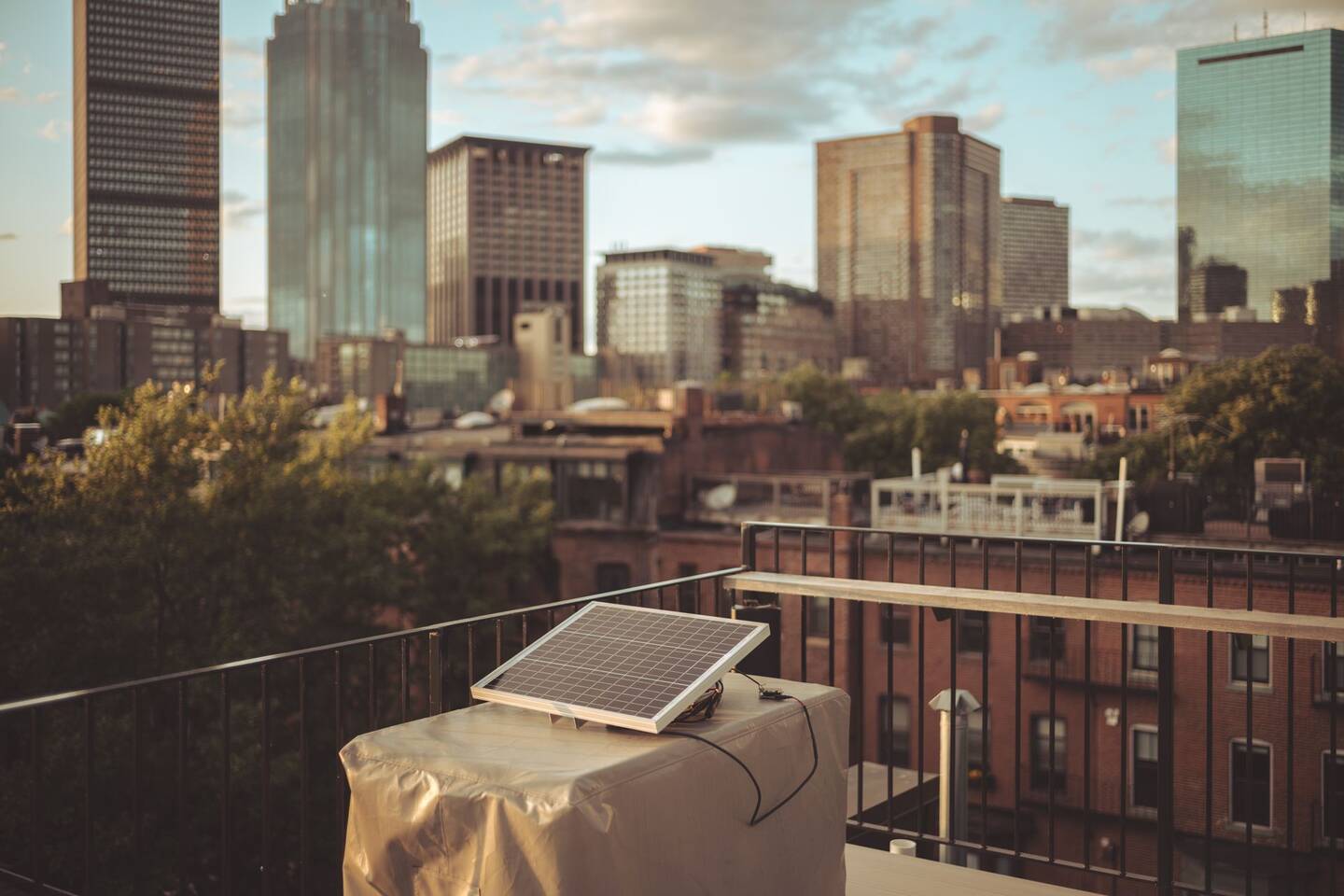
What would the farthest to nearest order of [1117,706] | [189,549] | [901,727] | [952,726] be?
1. [901,727]
2. [1117,706]
3. [189,549]
4. [952,726]

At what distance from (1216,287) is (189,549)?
36.9 metres

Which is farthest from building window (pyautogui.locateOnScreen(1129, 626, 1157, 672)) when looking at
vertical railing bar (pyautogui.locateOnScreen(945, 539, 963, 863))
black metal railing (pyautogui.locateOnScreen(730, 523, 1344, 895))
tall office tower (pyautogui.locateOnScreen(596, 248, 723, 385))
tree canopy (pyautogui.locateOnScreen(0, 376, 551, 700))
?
tall office tower (pyautogui.locateOnScreen(596, 248, 723, 385))

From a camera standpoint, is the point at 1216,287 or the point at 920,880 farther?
the point at 1216,287

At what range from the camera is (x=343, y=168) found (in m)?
186

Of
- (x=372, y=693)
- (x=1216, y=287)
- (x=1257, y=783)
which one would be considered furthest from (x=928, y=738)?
(x=1216, y=287)

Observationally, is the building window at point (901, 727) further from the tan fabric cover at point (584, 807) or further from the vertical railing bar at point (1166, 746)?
the tan fabric cover at point (584, 807)

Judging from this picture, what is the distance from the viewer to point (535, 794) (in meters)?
2.14

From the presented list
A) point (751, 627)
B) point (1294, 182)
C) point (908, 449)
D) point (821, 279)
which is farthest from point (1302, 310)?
point (821, 279)

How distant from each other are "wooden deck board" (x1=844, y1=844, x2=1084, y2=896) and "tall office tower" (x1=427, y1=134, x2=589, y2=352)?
607 feet

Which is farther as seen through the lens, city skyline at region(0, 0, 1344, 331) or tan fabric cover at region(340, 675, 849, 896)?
city skyline at region(0, 0, 1344, 331)

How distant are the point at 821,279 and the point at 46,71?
157924mm

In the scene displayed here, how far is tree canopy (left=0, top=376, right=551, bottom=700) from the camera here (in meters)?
17.3

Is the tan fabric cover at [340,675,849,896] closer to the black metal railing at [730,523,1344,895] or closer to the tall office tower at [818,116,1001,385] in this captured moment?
the black metal railing at [730,523,1344,895]

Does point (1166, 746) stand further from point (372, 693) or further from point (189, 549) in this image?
point (189, 549)
